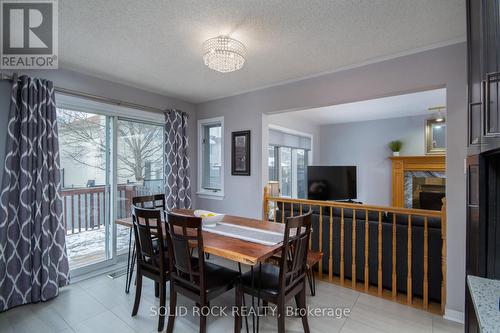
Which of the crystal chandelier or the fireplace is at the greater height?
the crystal chandelier

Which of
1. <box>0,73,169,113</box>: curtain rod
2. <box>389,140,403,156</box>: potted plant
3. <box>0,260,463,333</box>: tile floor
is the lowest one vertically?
<box>0,260,463,333</box>: tile floor

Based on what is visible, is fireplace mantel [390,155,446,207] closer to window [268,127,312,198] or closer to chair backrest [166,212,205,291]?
window [268,127,312,198]

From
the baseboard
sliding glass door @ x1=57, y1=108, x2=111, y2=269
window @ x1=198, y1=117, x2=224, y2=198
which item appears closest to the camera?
the baseboard

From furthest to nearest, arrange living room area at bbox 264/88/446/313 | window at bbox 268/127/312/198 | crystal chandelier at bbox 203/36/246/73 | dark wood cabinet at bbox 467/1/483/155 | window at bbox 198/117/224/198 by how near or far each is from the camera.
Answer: window at bbox 268/127/312/198 → window at bbox 198/117/224/198 → living room area at bbox 264/88/446/313 → crystal chandelier at bbox 203/36/246/73 → dark wood cabinet at bbox 467/1/483/155

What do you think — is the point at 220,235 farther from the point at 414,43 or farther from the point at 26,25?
the point at 414,43

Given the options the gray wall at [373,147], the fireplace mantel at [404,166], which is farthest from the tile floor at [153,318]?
the gray wall at [373,147]

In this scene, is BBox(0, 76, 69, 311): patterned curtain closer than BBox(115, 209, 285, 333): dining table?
No

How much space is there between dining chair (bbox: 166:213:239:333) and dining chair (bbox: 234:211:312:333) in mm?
181

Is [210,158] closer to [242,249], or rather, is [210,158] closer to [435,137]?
[242,249]

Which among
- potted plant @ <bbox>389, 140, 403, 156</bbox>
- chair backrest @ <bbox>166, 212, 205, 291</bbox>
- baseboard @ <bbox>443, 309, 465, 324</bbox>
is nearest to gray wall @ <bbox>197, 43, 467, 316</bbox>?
baseboard @ <bbox>443, 309, 465, 324</bbox>

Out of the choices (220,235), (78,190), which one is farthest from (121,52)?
(220,235)

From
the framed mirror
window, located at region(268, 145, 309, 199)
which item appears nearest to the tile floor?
window, located at region(268, 145, 309, 199)

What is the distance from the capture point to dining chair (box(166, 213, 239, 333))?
5.58 feet

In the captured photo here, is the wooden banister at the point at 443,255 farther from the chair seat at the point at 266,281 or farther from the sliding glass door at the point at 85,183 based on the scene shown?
the sliding glass door at the point at 85,183
